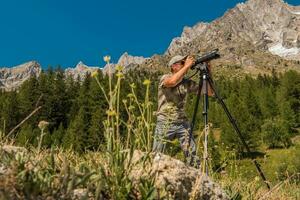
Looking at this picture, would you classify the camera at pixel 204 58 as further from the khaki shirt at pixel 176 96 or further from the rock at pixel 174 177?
the rock at pixel 174 177

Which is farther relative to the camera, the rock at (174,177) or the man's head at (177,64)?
the man's head at (177,64)

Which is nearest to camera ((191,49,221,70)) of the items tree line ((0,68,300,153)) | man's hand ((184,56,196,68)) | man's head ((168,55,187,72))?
man's hand ((184,56,196,68))

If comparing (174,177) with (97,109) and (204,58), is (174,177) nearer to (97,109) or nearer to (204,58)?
(204,58)

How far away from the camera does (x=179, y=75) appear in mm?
6320

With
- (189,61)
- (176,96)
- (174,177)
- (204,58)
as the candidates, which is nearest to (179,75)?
(189,61)

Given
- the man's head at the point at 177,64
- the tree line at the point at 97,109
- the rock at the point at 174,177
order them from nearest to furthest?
the rock at the point at 174,177 < the man's head at the point at 177,64 < the tree line at the point at 97,109

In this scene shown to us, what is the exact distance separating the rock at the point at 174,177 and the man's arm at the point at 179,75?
274 cm

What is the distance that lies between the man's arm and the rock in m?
2.74

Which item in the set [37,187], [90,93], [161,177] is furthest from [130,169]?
[90,93]

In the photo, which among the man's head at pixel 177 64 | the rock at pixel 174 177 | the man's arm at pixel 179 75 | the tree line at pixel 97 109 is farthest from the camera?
the tree line at pixel 97 109

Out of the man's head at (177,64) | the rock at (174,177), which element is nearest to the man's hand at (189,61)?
the man's head at (177,64)

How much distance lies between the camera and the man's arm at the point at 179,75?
248 inches

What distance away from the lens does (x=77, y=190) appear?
118 inches

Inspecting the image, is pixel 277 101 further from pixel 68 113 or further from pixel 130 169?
pixel 130 169
